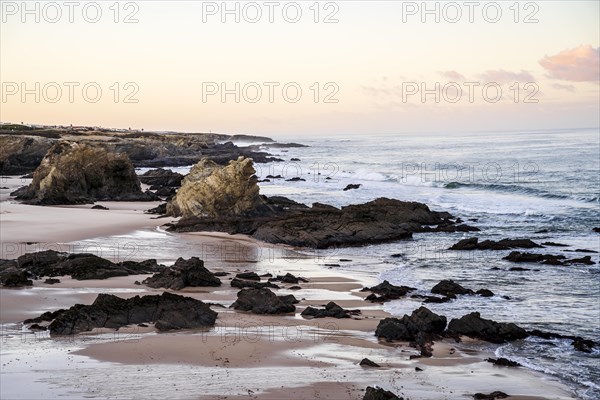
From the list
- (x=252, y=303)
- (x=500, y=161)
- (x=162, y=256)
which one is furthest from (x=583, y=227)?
(x=500, y=161)

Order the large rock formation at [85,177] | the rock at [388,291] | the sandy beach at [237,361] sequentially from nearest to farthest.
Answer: the sandy beach at [237,361] → the rock at [388,291] → the large rock formation at [85,177]

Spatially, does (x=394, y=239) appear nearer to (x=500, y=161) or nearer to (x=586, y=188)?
(x=586, y=188)

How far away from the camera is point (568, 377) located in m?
11.3

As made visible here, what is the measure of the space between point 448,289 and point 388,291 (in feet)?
4.83

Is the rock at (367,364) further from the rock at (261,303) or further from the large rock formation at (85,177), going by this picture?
the large rock formation at (85,177)

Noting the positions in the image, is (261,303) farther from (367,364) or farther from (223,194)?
(223,194)

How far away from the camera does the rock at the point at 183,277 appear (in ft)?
54.9

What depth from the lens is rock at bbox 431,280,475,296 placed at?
17.1 meters

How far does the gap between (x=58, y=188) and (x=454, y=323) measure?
2724 cm

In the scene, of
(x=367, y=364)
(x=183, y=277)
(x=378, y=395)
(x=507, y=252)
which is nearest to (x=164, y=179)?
(x=507, y=252)

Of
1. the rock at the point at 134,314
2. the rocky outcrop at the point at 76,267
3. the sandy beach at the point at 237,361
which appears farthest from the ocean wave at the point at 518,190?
the rock at the point at 134,314

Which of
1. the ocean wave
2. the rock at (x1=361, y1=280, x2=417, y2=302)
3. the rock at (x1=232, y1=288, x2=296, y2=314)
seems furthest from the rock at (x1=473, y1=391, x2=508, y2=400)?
the ocean wave

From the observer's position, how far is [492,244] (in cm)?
2495

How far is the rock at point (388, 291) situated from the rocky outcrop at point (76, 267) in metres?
5.71
